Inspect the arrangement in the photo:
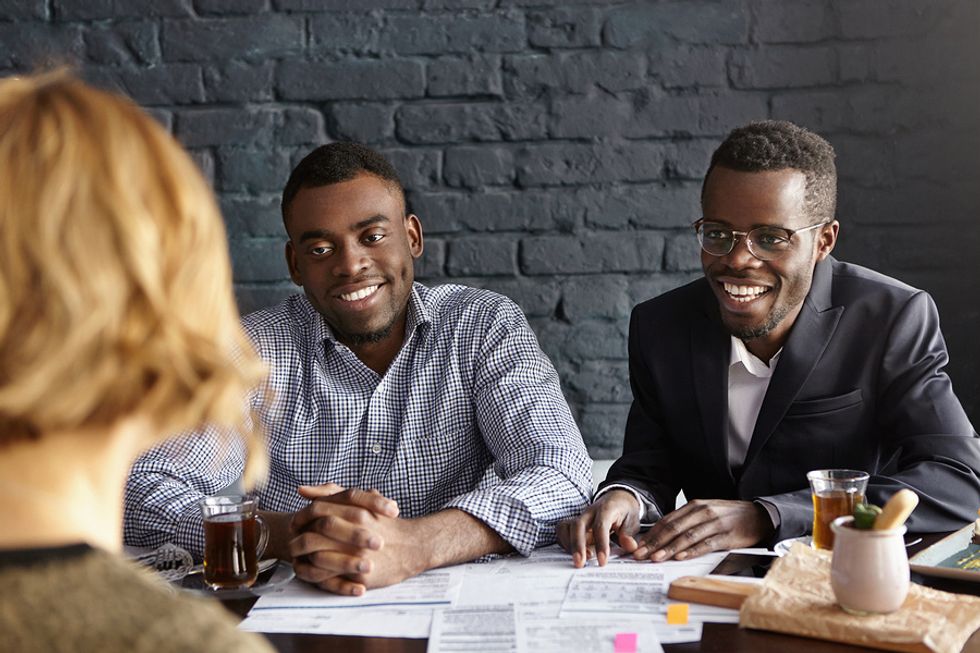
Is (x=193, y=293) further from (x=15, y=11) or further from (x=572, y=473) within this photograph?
(x=15, y=11)

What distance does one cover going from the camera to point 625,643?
125cm

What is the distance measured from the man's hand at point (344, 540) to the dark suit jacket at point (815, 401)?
1.80 feet

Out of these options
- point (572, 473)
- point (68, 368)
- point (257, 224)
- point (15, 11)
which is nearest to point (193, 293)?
point (68, 368)

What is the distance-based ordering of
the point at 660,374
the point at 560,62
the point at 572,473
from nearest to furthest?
the point at 572,473 → the point at 660,374 → the point at 560,62

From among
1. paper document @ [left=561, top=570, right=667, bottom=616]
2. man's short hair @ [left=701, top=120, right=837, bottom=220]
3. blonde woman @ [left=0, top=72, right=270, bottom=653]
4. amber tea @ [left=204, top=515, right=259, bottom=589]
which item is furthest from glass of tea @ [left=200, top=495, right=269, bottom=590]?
man's short hair @ [left=701, top=120, right=837, bottom=220]

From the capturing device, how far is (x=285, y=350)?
7.38ft

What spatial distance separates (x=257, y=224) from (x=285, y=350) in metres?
0.48

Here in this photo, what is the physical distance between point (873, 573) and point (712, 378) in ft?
2.95

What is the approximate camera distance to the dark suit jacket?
1.96 metres

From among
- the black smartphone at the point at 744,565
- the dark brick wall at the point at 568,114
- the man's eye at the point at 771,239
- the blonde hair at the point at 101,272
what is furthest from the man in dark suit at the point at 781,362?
the blonde hair at the point at 101,272

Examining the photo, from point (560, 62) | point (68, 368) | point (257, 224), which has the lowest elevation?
point (257, 224)

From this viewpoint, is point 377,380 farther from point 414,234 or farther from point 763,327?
point 763,327

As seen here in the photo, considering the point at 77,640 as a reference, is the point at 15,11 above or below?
above

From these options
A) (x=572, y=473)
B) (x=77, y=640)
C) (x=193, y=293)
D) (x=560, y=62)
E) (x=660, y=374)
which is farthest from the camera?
(x=560, y=62)
